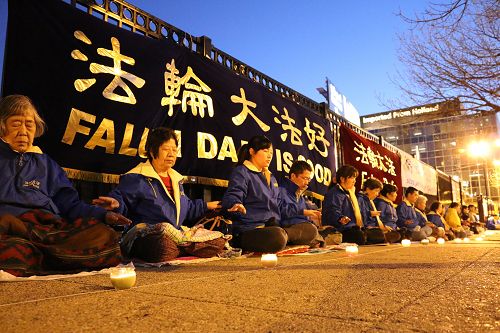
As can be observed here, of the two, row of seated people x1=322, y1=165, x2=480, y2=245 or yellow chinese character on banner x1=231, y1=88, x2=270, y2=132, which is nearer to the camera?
yellow chinese character on banner x1=231, y1=88, x2=270, y2=132

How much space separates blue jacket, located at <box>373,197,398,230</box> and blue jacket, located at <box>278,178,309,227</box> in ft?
9.52

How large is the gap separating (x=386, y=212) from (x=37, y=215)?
6684 mm

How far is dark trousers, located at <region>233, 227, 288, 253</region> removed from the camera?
3689 millimetres

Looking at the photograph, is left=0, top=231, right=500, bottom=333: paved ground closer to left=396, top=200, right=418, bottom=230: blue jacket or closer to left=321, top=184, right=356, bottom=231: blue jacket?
left=321, top=184, right=356, bottom=231: blue jacket

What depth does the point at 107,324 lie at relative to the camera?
106cm

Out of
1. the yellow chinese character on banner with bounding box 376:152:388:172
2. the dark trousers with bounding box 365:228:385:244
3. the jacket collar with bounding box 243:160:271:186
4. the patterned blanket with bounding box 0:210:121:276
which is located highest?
the yellow chinese character on banner with bounding box 376:152:388:172

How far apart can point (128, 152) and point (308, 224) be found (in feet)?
7.46

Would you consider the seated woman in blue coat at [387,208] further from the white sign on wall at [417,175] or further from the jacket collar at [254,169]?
the white sign on wall at [417,175]

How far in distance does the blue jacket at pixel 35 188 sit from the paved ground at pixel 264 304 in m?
0.79

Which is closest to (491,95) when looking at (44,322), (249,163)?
(249,163)

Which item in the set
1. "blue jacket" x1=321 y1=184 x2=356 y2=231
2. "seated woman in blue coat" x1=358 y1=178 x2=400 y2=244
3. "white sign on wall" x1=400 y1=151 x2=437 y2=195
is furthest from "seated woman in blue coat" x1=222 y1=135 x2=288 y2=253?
"white sign on wall" x1=400 y1=151 x2=437 y2=195

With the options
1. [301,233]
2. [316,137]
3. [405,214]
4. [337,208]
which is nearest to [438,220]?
[405,214]

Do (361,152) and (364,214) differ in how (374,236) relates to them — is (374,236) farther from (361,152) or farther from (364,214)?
(361,152)

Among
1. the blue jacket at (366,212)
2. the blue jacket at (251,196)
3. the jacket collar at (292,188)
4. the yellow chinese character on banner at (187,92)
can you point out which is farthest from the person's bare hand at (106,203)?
the blue jacket at (366,212)
